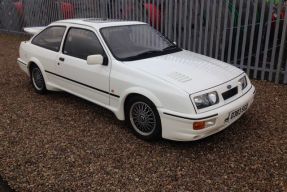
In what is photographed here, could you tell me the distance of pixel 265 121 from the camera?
4855 mm

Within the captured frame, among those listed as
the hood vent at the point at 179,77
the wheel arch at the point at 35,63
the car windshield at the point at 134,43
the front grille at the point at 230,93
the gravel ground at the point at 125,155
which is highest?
the car windshield at the point at 134,43

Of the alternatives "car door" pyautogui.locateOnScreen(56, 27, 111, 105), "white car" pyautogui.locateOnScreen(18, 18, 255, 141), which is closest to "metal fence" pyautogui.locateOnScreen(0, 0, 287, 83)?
"white car" pyautogui.locateOnScreen(18, 18, 255, 141)

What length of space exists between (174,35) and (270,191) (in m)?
5.58

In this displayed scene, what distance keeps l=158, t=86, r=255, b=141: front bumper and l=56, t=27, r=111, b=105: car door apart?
1138 millimetres

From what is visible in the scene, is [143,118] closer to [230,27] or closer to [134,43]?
[134,43]

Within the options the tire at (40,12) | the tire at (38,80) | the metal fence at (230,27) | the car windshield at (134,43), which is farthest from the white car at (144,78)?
the tire at (40,12)

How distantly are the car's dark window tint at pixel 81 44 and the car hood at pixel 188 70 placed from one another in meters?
0.71

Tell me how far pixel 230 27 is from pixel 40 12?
8928 millimetres

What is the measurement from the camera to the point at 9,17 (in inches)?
589

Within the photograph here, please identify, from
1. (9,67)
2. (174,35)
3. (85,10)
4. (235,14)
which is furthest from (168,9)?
(9,67)

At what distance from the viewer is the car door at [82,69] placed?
15.3 feet

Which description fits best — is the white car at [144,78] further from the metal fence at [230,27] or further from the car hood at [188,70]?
the metal fence at [230,27]

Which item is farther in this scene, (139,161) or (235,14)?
(235,14)

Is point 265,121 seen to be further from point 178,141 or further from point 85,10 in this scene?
point 85,10
